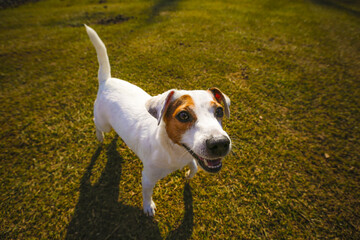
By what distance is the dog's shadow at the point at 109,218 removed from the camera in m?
2.87

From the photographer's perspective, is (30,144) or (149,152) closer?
(149,152)

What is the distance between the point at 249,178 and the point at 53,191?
14.4 ft

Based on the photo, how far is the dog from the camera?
6.00ft

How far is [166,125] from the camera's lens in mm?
2166

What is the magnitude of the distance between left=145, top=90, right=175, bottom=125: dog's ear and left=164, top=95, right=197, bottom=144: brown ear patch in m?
0.13

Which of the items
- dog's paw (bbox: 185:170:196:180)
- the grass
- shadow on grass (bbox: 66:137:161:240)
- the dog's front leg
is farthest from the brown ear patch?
shadow on grass (bbox: 66:137:161:240)

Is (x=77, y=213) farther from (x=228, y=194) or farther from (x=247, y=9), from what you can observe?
(x=247, y=9)

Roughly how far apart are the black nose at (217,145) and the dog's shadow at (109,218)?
2.02 metres

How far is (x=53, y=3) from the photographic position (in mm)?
14672

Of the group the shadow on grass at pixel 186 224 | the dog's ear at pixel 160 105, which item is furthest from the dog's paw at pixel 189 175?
the dog's ear at pixel 160 105

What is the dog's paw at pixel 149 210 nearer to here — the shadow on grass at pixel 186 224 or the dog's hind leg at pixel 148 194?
the dog's hind leg at pixel 148 194

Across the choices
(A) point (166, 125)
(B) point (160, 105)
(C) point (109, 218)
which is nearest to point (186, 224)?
(C) point (109, 218)

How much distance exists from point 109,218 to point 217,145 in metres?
2.78

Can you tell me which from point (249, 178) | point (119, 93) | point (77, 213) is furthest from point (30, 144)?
point (249, 178)
